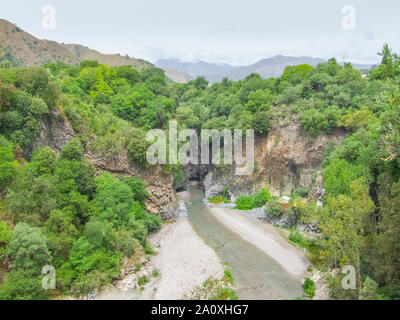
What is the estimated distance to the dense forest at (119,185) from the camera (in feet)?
66.2

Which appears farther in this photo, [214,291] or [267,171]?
[267,171]

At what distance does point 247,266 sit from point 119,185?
48.5 ft

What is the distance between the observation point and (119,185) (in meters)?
30.4

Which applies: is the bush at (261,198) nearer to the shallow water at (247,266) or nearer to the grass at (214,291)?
the shallow water at (247,266)

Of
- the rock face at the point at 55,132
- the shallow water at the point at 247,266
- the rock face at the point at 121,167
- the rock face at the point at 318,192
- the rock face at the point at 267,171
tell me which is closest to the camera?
the shallow water at the point at 247,266

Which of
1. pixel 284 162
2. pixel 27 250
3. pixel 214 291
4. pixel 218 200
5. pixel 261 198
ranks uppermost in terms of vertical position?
pixel 284 162

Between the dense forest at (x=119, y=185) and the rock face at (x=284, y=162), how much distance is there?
5.12 ft

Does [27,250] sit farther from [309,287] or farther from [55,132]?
[309,287]

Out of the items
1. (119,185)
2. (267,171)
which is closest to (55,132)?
(119,185)

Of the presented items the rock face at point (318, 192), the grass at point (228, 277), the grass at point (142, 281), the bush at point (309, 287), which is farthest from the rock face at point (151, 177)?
the bush at point (309, 287)

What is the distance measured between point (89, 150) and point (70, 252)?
1389cm

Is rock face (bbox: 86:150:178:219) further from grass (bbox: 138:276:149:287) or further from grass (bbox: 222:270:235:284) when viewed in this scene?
grass (bbox: 222:270:235:284)

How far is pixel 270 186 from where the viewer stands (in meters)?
47.0

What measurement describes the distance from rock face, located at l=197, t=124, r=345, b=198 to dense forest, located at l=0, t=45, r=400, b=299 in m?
1.56
